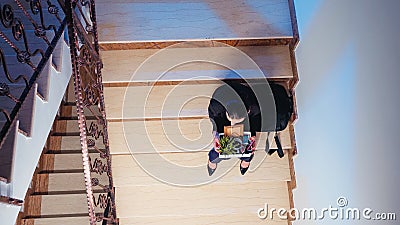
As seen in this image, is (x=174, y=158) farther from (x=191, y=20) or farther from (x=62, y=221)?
(x=62, y=221)

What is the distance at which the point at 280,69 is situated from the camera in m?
2.82

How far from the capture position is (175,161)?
9.70ft

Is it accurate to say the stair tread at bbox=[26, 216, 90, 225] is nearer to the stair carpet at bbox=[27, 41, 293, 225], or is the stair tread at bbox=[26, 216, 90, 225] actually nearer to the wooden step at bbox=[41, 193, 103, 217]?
the wooden step at bbox=[41, 193, 103, 217]

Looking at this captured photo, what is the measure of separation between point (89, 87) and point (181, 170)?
3.01 ft

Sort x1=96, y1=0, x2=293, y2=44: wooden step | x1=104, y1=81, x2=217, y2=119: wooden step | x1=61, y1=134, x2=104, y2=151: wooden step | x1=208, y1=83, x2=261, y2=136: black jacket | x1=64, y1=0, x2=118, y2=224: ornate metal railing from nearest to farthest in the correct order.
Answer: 1. x1=64, y1=0, x2=118, y2=224: ornate metal railing
2. x1=208, y1=83, x2=261, y2=136: black jacket
3. x1=96, y1=0, x2=293, y2=44: wooden step
4. x1=104, y1=81, x2=217, y2=119: wooden step
5. x1=61, y1=134, x2=104, y2=151: wooden step

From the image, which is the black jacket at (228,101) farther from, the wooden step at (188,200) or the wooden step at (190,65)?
the wooden step at (188,200)

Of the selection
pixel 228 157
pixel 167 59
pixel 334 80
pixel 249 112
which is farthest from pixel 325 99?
pixel 167 59

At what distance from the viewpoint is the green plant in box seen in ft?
8.63

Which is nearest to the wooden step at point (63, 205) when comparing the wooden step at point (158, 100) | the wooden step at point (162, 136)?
the wooden step at point (162, 136)

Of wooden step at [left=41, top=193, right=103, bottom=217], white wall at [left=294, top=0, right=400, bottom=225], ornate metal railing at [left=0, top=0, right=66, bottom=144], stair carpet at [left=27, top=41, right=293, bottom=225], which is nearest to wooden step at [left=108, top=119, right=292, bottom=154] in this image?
stair carpet at [left=27, top=41, right=293, bottom=225]

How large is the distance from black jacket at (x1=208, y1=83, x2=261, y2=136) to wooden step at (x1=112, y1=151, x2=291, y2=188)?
427 millimetres

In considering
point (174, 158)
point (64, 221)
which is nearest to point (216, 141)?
point (174, 158)

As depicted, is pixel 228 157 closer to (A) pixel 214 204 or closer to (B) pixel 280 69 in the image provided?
(A) pixel 214 204

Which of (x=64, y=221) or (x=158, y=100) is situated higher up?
(x=158, y=100)
